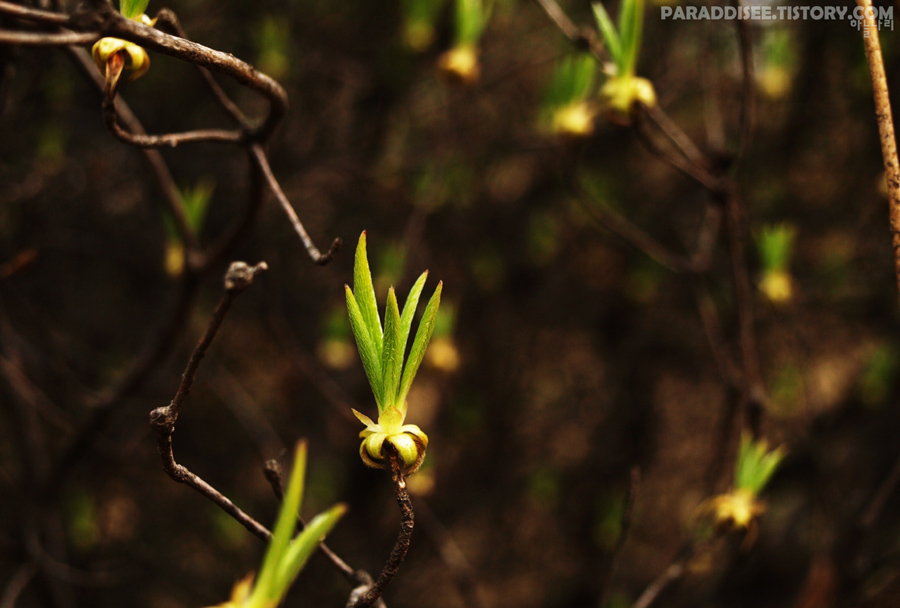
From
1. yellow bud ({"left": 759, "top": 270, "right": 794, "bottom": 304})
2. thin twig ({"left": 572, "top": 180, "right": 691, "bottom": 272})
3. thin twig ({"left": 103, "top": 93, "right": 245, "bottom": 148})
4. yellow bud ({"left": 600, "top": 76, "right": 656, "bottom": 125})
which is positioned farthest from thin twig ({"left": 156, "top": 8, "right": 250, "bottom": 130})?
yellow bud ({"left": 759, "top": 270, "right": 794, "bottom": 304})

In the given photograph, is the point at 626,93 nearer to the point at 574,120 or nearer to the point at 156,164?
the point at 574,120

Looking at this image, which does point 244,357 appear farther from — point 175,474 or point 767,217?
point 175,474

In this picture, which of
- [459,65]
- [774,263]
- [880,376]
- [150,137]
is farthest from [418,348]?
[880,376]

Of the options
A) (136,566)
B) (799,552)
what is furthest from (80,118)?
(799,552)

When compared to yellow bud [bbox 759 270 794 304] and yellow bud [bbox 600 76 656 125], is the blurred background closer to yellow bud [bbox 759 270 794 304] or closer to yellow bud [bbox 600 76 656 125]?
yellow bud [bbox 759 270 794 304]

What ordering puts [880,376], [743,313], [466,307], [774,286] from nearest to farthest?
[743,313] < [774,286] < [880,376] < [466,307]

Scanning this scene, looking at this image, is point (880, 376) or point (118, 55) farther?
point (880, 376)
